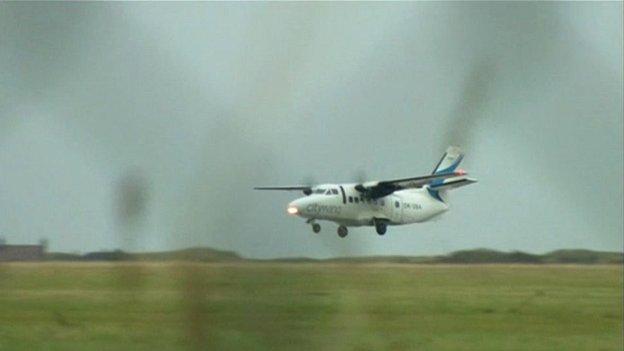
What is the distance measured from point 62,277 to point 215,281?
974 cm

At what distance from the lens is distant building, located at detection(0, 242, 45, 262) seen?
184 inches

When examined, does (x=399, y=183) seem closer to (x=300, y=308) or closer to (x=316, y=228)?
(x=316, y=228)

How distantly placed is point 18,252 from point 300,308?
1.73 meters

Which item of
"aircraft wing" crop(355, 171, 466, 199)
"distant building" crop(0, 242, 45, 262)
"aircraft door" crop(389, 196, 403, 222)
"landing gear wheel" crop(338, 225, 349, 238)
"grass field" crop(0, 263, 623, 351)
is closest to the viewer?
"grass field" crop(0, 263, 623, 351)

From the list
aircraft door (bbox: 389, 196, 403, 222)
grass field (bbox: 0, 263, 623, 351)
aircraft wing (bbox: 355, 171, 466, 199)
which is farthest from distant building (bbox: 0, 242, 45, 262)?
aircraft door (bbox: 389, 196, 403, 222)

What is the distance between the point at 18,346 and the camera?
8484mm

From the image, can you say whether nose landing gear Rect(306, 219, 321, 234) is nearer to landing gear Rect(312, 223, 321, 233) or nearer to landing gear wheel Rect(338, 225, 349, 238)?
landing gear Rect(312, 223, 321, 233)

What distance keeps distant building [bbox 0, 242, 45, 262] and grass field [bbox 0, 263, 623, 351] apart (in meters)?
0.07

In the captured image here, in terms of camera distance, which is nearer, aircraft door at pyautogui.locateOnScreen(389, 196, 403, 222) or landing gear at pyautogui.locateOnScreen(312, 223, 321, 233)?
landing gear at pyautogui.locateOnScreen(312, 223, 321, 233)

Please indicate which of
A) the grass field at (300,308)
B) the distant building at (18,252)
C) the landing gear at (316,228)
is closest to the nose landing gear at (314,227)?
the landing gear at (316,228)

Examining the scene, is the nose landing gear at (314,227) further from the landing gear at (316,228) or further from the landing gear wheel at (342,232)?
the landing gear wheel at (342,232)

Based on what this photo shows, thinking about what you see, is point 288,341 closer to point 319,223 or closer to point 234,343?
point 234,343

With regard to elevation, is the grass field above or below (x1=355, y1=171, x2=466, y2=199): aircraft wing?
below

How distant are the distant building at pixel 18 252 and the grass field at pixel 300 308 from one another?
0.24 ft
